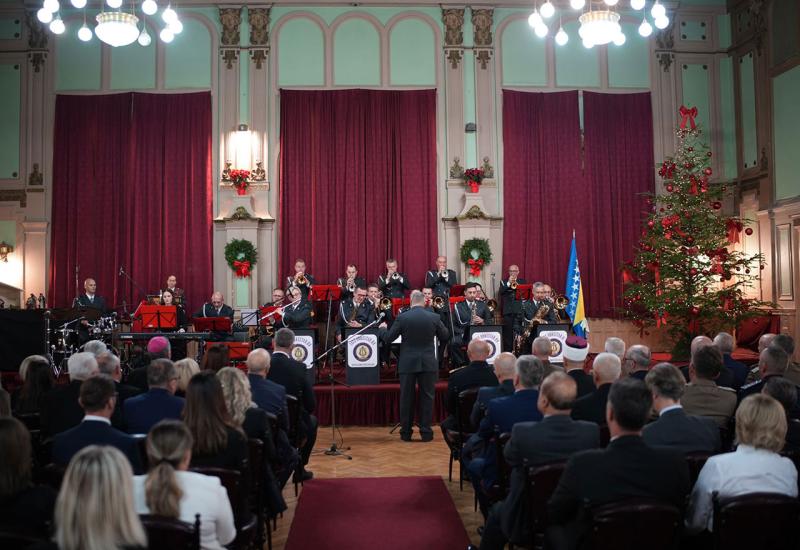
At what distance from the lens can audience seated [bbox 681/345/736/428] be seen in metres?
4.73

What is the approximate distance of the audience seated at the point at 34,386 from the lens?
518 cm

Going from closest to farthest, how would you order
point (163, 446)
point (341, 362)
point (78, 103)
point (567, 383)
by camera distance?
1. point (163, 446)
2. point (567, 383)
3. point (341, 362)
4. point (78, 103)

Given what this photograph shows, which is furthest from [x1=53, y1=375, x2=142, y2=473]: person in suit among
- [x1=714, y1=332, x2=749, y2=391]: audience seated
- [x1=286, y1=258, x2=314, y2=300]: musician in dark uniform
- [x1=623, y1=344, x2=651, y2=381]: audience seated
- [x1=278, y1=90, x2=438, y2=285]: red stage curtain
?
[x1=278, y1=90, x2=438, y2=285]: red stage curtain

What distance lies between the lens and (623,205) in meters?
14.0

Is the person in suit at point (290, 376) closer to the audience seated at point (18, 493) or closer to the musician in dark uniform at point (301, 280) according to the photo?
the audience seated at point (18, 493)

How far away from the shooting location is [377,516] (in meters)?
5.71

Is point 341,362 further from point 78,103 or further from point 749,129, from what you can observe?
point 749,129

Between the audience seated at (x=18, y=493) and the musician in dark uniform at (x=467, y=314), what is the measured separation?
8.93m

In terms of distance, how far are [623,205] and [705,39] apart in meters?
3.69

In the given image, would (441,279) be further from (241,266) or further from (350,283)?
(241,266)

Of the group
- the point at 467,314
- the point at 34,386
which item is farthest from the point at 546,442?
the point at 467,314

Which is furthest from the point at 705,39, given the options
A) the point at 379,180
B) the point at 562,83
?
the point at 379,180

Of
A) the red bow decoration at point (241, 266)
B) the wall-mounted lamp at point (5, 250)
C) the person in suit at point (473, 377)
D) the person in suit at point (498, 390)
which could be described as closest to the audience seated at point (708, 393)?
the person in suit at point (498, 390)

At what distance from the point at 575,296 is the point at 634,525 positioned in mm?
10220
